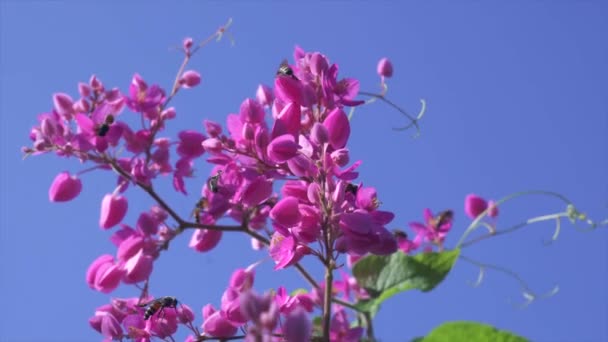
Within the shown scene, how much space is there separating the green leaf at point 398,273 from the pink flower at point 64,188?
52 centimetres

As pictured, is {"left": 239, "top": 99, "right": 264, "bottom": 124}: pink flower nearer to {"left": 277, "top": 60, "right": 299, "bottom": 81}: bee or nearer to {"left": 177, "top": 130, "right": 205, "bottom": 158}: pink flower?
{"left": 277, "top": 60, "right": 299, "bottom": 81}: bee

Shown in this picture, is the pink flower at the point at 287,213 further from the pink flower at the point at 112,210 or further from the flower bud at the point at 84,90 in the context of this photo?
the flower bud at the point at 84,90

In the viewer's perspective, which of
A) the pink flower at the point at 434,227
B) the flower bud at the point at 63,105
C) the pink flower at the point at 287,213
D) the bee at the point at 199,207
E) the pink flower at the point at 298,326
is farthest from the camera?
the pink flower at the point at 434,227

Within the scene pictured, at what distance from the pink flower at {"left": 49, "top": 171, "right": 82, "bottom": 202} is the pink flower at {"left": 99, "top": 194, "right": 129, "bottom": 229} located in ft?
0.23

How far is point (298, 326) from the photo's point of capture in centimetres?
41

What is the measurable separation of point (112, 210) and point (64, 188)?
0.35 ft

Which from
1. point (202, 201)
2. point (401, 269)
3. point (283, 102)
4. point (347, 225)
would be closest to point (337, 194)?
point (347, 225)

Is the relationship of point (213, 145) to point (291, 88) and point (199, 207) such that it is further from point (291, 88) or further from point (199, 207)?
point (199, 207)

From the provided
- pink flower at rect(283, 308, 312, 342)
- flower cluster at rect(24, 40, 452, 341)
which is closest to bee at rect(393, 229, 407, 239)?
flower cluster at rect(24, 40, 452, 341)

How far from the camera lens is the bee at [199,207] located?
115 centimetres

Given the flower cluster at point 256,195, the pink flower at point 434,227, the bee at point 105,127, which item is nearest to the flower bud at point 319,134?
the flower cluster at point 256,195

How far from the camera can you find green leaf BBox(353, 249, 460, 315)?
131 centimetres

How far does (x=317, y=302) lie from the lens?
1.19 metres

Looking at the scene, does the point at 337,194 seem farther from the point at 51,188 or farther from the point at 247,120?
the point at 51,188
